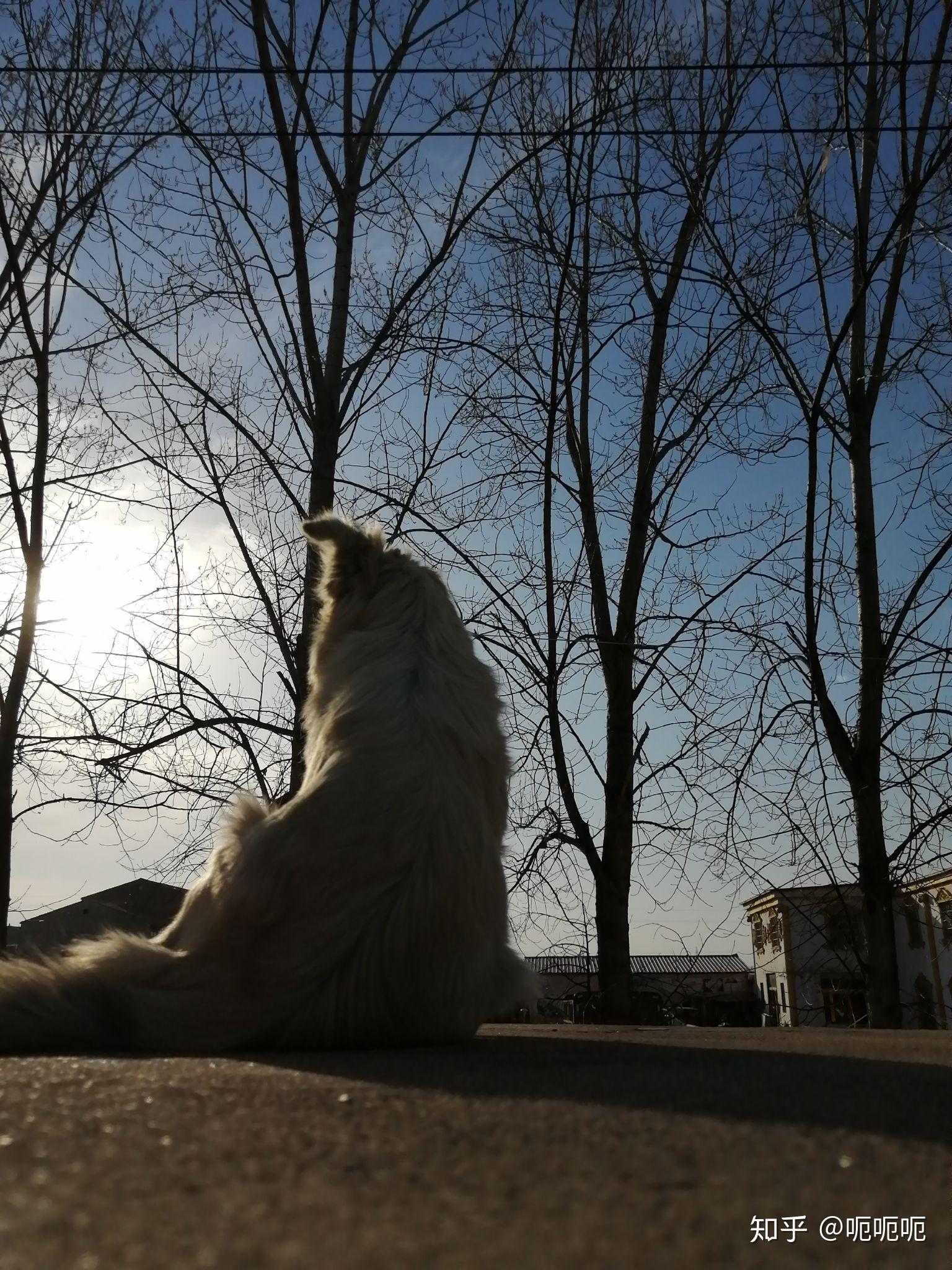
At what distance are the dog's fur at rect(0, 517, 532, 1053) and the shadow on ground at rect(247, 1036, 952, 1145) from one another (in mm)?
221

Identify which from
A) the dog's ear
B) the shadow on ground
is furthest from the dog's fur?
the dog's ear

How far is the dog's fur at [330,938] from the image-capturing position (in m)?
3.03

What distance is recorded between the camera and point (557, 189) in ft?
25.5

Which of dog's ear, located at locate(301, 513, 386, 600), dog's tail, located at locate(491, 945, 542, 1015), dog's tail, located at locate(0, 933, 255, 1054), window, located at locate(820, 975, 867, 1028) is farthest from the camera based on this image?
window, located at locate(820, 975, 867, 1028)

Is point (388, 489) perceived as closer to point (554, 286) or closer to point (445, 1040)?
point (554, 286)

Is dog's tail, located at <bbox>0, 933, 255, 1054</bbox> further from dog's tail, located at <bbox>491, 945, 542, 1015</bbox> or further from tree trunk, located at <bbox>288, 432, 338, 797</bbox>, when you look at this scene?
tree trunk, located at <bbox>288, 432, 338, 797</bbox>

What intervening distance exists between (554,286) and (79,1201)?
754 cm

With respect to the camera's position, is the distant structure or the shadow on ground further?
the distant structure

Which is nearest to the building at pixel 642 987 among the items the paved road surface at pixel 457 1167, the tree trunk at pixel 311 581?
the tree trunk at pixel 311 581

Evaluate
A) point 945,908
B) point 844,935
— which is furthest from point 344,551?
point 945,908

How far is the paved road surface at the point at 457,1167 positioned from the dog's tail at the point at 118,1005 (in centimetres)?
72

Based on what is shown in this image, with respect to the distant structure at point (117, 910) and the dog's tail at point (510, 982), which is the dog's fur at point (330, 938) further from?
the distant structure at point (117, 910)

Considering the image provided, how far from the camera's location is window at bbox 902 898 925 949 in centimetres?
708

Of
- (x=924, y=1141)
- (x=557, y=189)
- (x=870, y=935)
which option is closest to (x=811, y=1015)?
(x=870, y=935)
